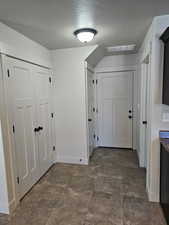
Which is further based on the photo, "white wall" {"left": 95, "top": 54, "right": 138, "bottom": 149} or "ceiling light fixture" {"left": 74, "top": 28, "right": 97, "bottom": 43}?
"white wall" {"left": 95, "top": 54, "right": 138, "bottom": 149}

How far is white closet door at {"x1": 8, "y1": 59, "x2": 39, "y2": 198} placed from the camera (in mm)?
2146

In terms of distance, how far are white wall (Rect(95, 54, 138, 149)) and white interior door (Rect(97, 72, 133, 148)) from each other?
109 mm

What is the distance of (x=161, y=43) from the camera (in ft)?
6.24

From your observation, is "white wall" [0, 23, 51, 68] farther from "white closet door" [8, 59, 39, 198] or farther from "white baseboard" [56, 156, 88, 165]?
"white baseboard" [56, 156, 88, 165]

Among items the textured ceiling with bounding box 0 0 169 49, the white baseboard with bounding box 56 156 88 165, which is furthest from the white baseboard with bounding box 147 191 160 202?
the textured ceiling with bounding box 0 0 169 49

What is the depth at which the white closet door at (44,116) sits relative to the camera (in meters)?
2.78

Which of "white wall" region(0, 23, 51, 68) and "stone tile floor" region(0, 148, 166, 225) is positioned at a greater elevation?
"white wall" region(0, 23, 51, 68)

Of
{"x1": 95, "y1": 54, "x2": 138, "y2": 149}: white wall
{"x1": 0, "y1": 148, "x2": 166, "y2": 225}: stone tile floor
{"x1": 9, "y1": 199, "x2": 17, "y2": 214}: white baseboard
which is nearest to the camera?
{"x1": 0, "y1": 148, "x2": 166, "y2": 225}: stone tile floor

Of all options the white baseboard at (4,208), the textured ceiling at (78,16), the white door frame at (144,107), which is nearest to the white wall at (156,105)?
the textured ceiling at (78,16)

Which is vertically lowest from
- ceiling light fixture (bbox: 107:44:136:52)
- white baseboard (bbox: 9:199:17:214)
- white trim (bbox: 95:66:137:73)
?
white baseboard (bbox: 9:199:17:214)

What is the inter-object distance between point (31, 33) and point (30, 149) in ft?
5.92

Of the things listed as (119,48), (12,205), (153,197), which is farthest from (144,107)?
(12,205)

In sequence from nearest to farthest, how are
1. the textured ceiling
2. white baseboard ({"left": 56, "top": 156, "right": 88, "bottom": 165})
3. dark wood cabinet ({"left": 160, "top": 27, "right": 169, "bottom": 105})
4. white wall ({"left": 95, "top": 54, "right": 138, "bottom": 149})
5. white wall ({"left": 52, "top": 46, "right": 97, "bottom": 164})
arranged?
the textured ceiling
dark wood cabinet ({"left": 160, "top": 27, "right": 169, "bottom": 105})
white wall ({"left": 52, "top": 46, "right": 97, "bottom": 164})
white baseboard ({"left": 56, "top": 156, "right": 88, "bottom": 165})
white wall ({"left": 95, "top": 54, "right": 138, "bottom": 149})

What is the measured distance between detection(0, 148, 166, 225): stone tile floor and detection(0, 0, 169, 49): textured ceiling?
241cm
